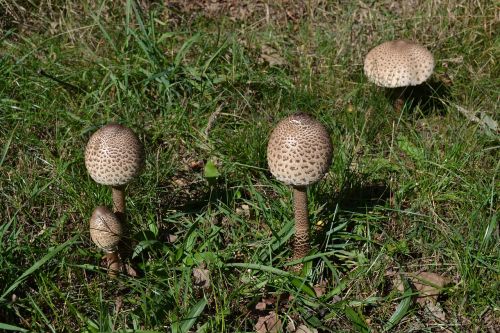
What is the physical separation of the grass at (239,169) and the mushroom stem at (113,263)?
0.19ft

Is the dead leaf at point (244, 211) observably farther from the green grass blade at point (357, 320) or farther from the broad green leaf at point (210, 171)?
the green grass blade at point (357, 320)

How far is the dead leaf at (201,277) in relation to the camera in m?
3.61

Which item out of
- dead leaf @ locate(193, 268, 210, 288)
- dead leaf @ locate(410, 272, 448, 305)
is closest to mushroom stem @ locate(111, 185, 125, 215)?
dead leaf @ locate(193, 268, 210, 288)

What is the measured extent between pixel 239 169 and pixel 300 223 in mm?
911

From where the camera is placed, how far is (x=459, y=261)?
3566 mm

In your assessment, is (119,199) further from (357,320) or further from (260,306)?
(357,320)

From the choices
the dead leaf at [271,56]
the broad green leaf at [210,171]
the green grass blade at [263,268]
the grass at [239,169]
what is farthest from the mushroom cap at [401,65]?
the green grass blade at [263,268]

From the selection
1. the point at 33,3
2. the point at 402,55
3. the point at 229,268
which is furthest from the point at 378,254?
the point at 33,3

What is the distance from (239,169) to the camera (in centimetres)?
430

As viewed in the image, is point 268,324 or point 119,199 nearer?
point 268,324

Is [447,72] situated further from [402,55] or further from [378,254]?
[378,254]

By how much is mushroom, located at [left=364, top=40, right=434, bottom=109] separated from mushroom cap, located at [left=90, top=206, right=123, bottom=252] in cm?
245

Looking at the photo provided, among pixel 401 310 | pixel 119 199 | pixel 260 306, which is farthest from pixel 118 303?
pixel 401 310

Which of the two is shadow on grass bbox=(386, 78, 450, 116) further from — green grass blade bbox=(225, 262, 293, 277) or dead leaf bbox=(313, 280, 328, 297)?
green grass blade bbox=(225, 262, 293, 277)
